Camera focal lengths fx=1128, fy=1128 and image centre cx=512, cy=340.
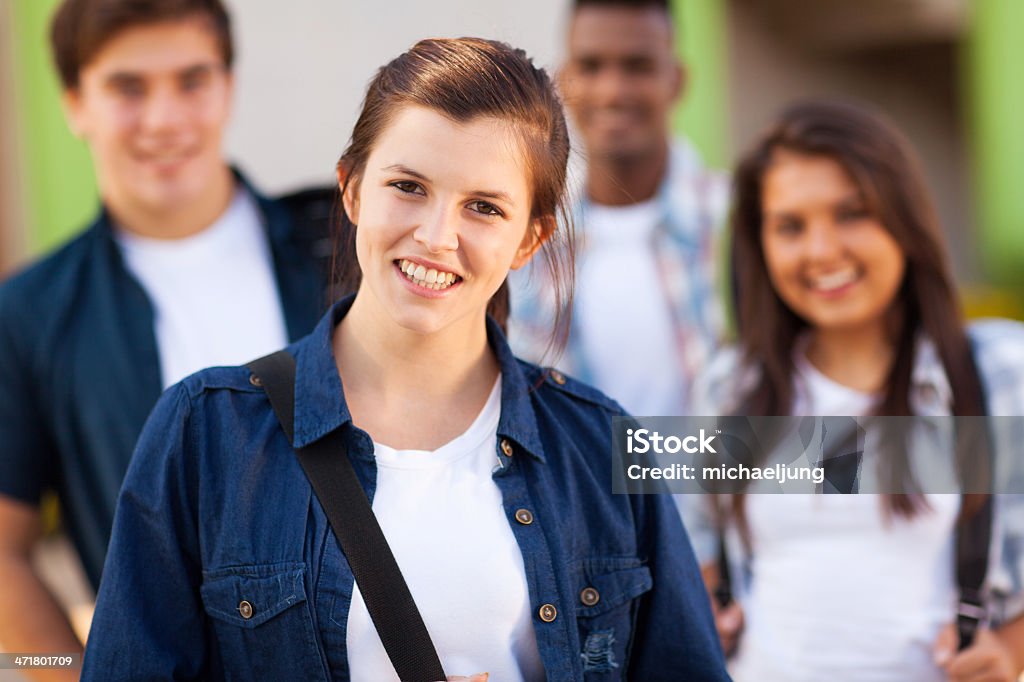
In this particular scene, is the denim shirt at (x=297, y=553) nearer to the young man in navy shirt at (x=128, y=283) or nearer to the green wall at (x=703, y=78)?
the young man in navy shirt at (x=128, y=283)

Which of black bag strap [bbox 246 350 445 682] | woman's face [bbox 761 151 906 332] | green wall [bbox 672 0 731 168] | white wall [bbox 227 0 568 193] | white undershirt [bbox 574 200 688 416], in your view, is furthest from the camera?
green wall [bbox 672 0 731 168]

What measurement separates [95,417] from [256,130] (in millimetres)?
3832

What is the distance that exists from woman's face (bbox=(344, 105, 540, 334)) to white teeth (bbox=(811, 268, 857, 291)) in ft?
3.71

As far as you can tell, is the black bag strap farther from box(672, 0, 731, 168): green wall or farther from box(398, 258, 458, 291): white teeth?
box(672, 0, 731, 168): green wall

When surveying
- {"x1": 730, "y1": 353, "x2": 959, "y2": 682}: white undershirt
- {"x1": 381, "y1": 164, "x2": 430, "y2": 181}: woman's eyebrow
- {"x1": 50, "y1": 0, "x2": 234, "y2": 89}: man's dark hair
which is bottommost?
{"x1": 730, "y1": 353, "x2": 959, "y2": 682}: white undershirt

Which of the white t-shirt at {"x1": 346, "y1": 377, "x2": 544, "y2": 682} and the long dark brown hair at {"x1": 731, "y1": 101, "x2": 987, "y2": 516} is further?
the long dark brown hair at {"x1": 731, "y1": 101, "x2": 987, "y2": 516}

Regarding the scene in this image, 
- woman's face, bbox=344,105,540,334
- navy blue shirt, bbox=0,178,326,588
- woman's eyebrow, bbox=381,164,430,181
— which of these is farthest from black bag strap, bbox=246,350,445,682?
navy blue shirt, bbox=0,178,326,588

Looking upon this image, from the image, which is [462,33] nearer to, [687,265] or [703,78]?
[687,265]

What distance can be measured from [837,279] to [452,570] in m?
1.33

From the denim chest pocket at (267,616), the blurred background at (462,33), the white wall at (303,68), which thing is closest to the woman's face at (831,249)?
the blurred background at (462,33)

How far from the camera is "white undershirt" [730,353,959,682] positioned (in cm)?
227

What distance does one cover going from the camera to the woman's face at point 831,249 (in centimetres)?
251

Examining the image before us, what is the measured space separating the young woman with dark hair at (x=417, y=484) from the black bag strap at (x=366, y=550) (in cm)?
2

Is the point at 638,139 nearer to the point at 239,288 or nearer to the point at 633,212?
the point at 633,212
